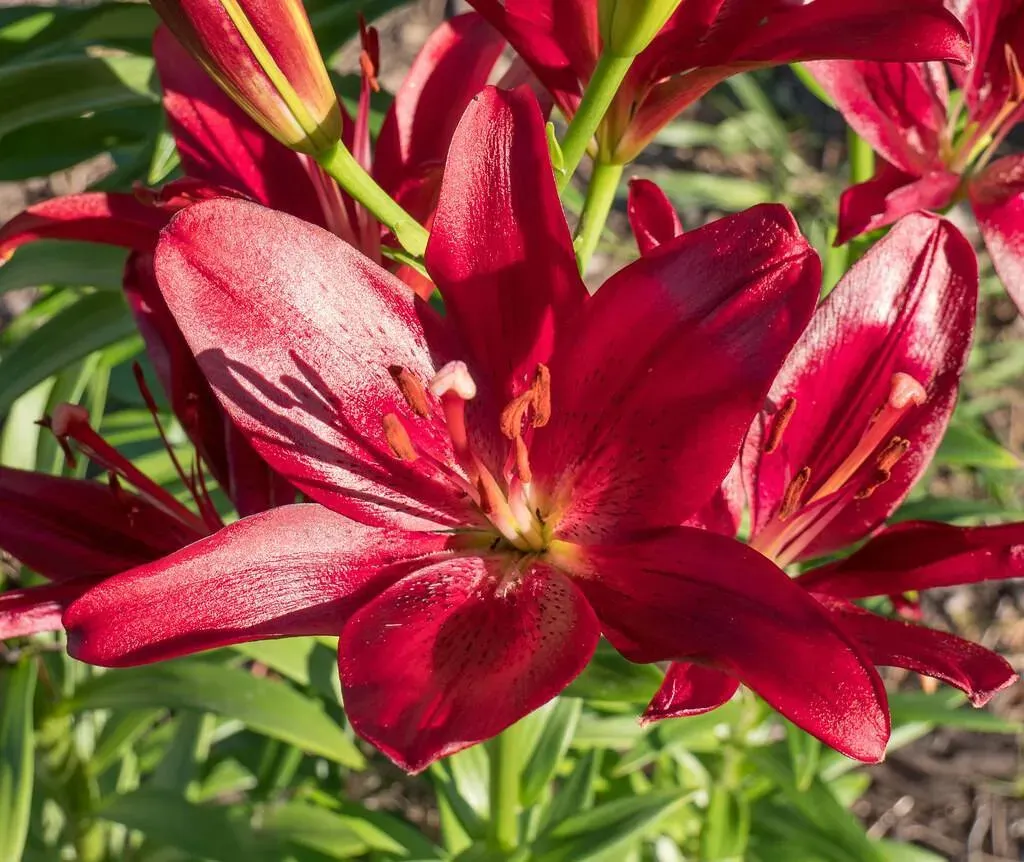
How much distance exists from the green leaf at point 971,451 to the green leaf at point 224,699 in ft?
2.61

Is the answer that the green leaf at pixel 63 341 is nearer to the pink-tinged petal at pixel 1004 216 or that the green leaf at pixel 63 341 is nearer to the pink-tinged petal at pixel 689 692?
the pink-tinged petal at pixel 689 692

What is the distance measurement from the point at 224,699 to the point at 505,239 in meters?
0.68

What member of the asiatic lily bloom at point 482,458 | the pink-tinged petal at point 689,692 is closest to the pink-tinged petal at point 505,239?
the asiatic lily bloom at point 482,458

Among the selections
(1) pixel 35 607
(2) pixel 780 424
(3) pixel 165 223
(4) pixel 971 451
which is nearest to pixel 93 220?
(3) pixel 165 223

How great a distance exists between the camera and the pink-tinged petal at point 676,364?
2.43 ft

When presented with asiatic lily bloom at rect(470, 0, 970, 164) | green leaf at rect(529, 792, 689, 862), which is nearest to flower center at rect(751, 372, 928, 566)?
asiatic lily bloom at rect(470, 0, 970, 164)

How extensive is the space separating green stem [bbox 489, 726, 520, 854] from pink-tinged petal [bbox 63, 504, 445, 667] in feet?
1.04

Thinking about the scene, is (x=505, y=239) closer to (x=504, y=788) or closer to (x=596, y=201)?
(x=596, y=201)

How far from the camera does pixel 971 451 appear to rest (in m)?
1.42

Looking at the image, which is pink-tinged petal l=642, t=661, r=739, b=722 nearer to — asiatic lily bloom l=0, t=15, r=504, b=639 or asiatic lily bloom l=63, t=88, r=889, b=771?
asiatic lily bloom l=63, t=88, r=889, b=771

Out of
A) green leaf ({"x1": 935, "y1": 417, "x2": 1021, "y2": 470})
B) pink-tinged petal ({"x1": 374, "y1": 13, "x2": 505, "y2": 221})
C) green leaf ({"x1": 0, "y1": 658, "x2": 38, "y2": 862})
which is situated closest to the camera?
pink-tinged petal ({"x1": 374, "y1": 13, "x2": 505, "y2": 221})

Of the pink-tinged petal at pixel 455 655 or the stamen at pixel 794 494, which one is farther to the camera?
the stamen at pixel 794 494

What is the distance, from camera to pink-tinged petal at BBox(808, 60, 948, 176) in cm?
A: 106

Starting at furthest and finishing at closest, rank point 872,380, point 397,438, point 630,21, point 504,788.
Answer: point 504,788 → point 872,380 → point 397,438 → point 630,21
